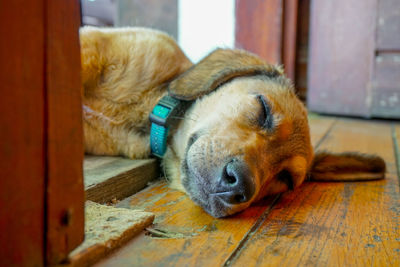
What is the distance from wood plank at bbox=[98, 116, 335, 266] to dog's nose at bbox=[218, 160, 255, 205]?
107 mm

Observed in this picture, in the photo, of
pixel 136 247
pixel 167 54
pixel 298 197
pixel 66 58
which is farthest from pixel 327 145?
pixel 66 58

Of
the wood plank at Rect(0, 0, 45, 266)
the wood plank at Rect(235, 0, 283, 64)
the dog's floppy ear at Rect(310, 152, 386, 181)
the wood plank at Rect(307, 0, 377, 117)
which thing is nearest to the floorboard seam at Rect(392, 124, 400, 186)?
the dog's floppy ear at Rect(310, 152, 386, 181)

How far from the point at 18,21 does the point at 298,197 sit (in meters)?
1.51

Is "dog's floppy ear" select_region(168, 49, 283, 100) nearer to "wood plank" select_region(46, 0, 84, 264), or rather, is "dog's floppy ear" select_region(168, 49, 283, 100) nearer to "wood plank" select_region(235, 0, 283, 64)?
"wood plank" select_region(46, 0, 84, 264)

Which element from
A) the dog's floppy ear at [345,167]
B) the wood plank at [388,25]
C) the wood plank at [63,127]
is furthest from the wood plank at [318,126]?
the wood plank at [63,127]

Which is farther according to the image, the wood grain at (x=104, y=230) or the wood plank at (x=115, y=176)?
the wood plank at (x=115, y=176)

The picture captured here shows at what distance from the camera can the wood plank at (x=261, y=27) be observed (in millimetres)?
5109

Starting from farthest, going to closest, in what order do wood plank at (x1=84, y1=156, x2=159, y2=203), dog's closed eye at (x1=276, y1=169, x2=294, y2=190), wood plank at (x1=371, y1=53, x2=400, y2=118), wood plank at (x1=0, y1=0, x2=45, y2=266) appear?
1. wood plank at (x1=371, y1=53, x2=400, y2=118)
2. dog's closed eye at (x1=276, y1=169, x2=294, y2=190)
3. wood plank at (x1=84, y1=156, x2=159, y2=203)
4. wood plank at (x1=0, y1=0, x2=45, y2=266)

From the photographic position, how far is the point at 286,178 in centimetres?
199

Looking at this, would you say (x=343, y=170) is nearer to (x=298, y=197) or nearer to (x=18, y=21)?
(x=298, y=197)

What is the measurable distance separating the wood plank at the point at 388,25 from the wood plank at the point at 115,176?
12.2 feet

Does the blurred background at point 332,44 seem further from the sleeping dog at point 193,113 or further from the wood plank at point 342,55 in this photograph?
the sleeping dog at point 193,113

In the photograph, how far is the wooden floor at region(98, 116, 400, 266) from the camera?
1.23 meters

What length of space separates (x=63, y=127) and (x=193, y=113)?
47.0 inches
